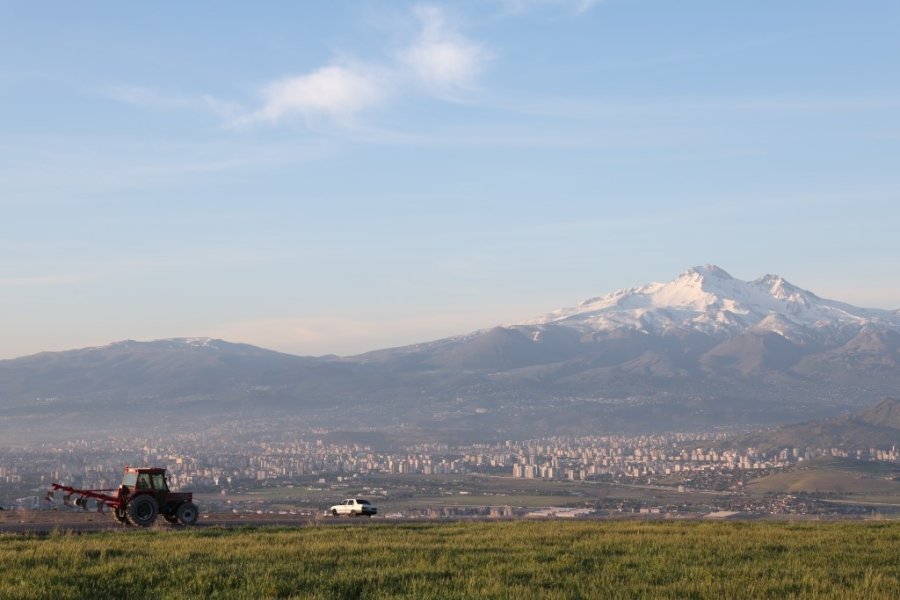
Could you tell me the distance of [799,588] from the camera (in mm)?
26281

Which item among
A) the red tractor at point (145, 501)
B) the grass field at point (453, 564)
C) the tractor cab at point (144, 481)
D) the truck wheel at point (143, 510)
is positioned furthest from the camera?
the tractor cab at point (144, 481)

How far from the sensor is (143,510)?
156ft

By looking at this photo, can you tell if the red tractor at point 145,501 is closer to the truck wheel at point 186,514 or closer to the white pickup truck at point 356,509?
the truck wheel at point 186,514

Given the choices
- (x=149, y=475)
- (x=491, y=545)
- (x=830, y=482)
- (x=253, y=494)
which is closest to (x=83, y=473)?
(x=253, y=494)

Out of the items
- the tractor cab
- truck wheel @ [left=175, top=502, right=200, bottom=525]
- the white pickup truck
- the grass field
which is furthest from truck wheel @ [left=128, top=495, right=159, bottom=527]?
the white pickup truck

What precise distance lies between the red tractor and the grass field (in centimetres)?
629

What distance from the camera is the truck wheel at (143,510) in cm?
4692

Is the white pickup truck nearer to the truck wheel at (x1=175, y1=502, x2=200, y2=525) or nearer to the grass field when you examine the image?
the truck wheel at (x1=175, y1=502, x2=200, y2=525)

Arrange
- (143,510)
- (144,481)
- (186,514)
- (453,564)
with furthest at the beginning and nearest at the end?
(186,514)
(144,481)
(143,510)
(453,564)

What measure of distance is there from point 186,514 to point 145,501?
1.87 metres

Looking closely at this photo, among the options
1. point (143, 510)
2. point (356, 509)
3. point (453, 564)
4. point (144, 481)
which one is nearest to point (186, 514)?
point (143, 510)

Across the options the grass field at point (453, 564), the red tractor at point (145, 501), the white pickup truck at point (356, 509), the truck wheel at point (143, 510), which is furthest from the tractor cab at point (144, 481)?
the white pickup truck at point (356, 509)

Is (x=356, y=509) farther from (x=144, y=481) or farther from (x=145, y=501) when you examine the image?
(x=145, y=501)

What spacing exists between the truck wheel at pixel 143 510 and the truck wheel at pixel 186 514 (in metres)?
1.01
